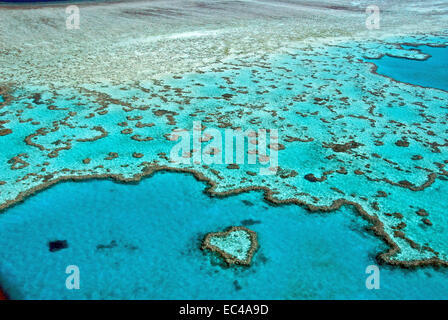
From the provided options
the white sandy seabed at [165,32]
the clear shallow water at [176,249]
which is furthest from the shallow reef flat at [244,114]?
the clear shallow water at [176,249]

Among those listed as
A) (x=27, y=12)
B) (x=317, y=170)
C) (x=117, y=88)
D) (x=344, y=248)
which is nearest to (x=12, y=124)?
(x=117, y=88)

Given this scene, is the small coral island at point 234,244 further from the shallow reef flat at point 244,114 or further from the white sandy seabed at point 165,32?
the white sandy seabed at point 165,32

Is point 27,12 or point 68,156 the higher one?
point 27,12

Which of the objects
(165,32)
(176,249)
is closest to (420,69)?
(165,32)

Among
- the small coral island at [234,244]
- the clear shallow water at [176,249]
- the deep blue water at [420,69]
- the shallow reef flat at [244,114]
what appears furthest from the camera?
the deep blue water at [420,69]

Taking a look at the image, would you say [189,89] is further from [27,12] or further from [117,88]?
[27,12]

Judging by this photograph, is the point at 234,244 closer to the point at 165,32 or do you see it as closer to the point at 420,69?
the point at 420,69

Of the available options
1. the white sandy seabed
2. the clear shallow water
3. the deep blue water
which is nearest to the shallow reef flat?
the white sandy seabed
